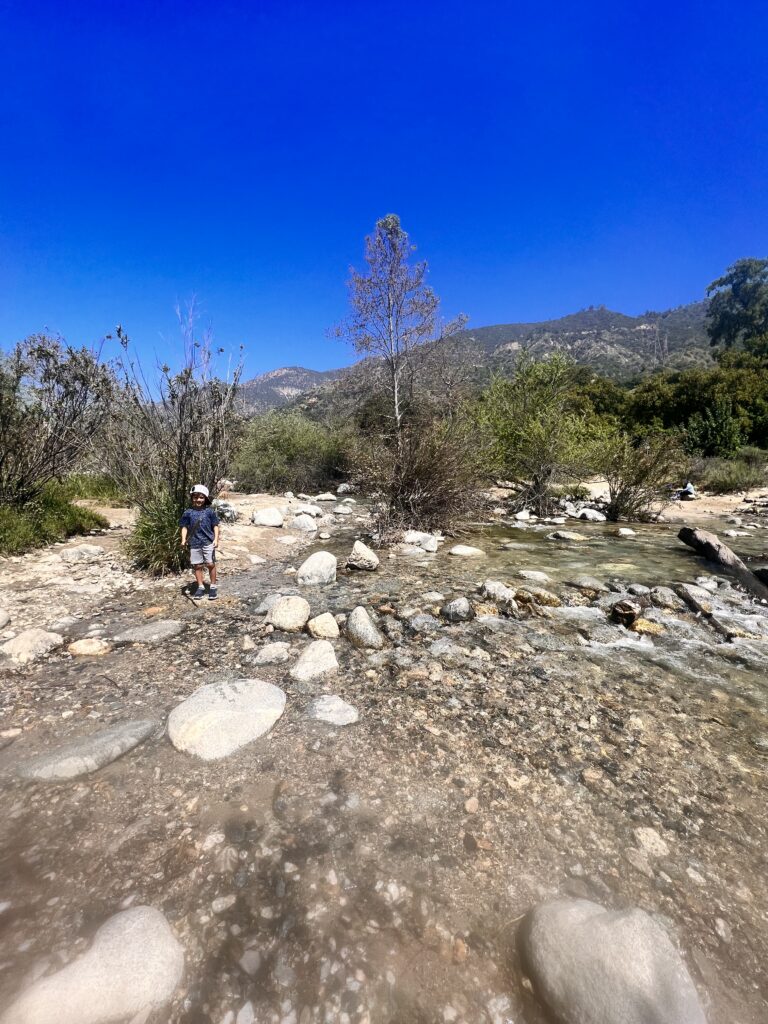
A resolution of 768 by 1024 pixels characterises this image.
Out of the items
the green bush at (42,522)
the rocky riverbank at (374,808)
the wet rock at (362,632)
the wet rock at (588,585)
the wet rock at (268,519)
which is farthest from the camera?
the wet rock at (268,519)

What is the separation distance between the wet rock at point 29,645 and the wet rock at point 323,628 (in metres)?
2.12

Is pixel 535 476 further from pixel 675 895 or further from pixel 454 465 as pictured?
pixel 675 895

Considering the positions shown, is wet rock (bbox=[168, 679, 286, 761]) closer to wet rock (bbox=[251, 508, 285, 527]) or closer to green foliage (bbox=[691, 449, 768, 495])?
wet rock (bbox=[251, 508, 285, 527])

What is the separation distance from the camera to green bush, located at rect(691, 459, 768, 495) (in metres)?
15.7

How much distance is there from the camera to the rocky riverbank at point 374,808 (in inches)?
52.3

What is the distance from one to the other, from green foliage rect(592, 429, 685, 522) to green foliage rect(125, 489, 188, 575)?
1001cm

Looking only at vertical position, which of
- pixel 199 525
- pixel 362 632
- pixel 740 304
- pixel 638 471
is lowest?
pixel 362 632

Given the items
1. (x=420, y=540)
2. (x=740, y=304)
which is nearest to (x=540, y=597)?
(x=420, y=540)

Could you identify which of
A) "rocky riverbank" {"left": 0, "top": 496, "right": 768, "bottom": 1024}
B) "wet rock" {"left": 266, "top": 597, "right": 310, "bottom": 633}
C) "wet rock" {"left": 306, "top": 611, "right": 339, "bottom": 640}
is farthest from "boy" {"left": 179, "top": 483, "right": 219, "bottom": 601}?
"wet rock" {"left": 306, "top": 611, "right": 339, "bottom": 640}

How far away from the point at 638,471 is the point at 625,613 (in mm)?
7676

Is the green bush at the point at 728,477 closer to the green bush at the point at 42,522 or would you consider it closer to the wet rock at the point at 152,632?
the wet rock at the point at 152,632

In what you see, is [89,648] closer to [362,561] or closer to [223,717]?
[223,717]

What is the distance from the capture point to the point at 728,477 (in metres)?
15.9

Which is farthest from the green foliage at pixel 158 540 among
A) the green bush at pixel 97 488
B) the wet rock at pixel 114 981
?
the green bush at pixel 97 488
